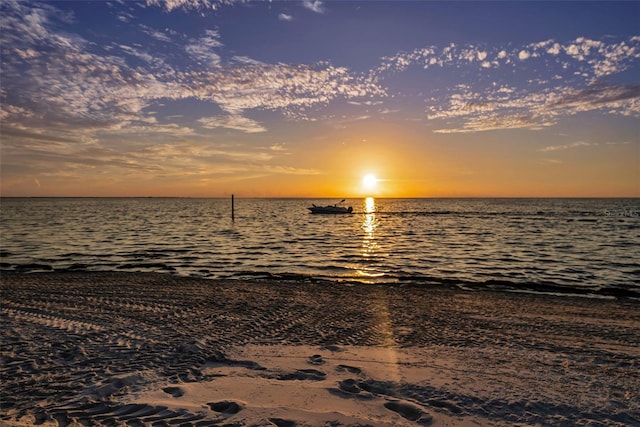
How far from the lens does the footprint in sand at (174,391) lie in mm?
6457

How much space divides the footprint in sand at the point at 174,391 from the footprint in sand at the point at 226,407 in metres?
0.69

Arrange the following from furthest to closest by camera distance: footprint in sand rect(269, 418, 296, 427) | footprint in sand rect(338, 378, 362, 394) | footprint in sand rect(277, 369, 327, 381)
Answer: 1. footprint in sand rect(277, 369, 327, 381)
2. footprint in sand rect(338, 378, 362, 394)
3. footprint in sand rect(269, 418, 296, 427)

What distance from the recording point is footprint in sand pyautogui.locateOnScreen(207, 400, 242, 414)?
5.92 m

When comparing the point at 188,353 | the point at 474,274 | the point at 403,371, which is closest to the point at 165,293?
the point at 188,353

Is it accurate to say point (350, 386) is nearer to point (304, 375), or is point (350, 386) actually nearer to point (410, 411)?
point (304, 375)

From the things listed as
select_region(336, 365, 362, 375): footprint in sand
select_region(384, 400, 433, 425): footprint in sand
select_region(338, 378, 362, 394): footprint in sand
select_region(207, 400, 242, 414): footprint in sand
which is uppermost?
select_region(207, 400, 242, 414): footprint in sand

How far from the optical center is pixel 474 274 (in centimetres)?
2106

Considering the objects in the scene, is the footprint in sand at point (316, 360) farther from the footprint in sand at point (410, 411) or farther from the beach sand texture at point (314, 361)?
the footprint in sand at point (410, 411)

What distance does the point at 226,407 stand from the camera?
604cm

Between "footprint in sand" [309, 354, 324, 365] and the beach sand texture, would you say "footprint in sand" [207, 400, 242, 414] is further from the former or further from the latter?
"footprint in sand" [309, 354, 324, 365]

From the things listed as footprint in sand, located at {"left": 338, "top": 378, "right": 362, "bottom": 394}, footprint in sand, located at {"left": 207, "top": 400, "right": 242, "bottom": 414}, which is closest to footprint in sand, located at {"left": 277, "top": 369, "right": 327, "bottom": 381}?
footprint in sand, located at {"left": 338, "top": 378, "right": 362, "bottom": 394}

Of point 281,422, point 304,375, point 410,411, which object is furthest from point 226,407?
point 410,411

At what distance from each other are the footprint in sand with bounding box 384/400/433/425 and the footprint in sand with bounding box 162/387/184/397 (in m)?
3.30

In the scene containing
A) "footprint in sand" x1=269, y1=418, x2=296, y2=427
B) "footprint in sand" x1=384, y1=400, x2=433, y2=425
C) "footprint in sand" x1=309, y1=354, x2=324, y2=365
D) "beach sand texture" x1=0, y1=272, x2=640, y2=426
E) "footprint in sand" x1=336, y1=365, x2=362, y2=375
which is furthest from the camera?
"footprint in sand" x1=309, y1=354, x2=324, y2=365
